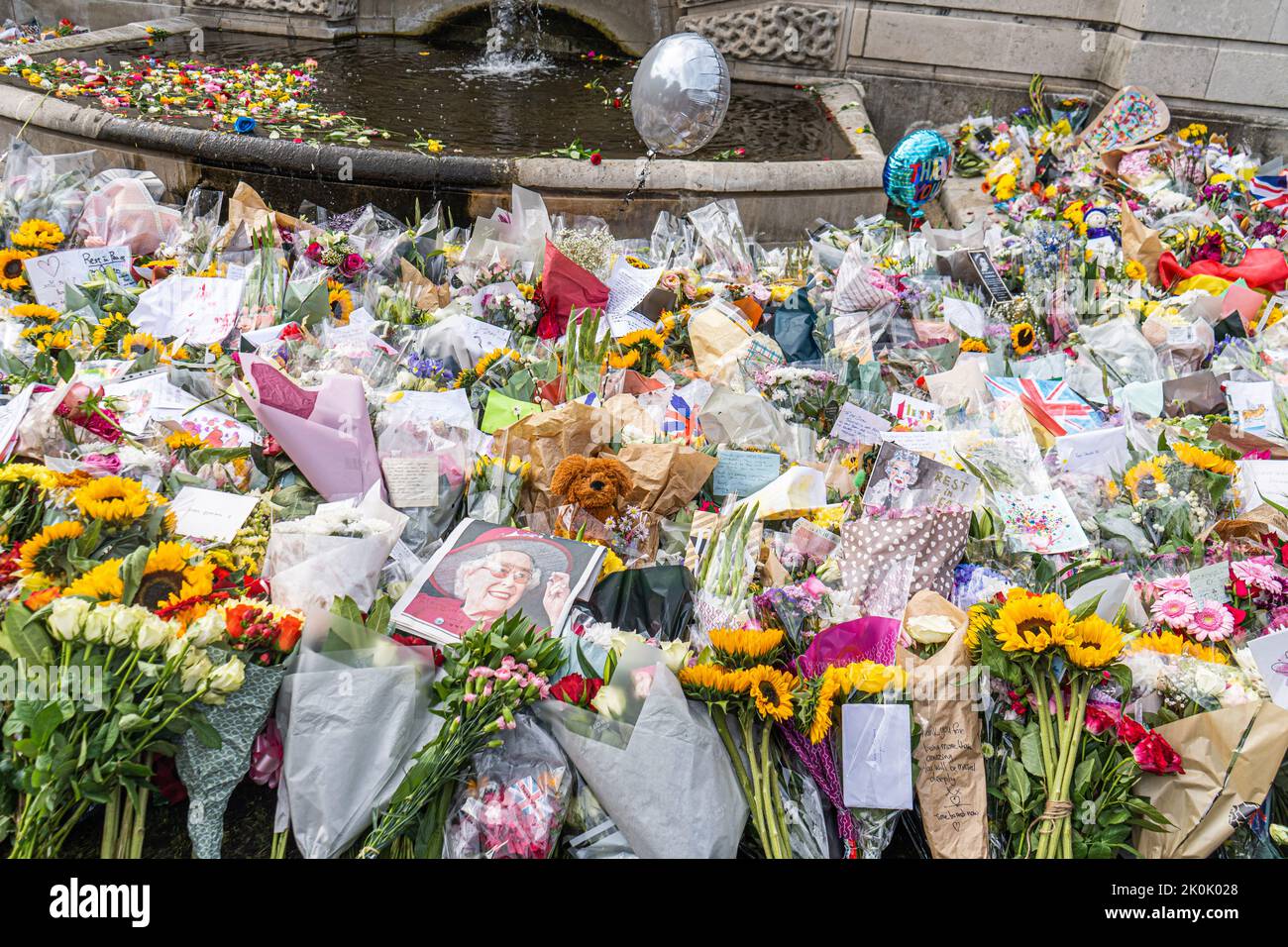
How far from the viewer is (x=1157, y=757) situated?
1.74 metres

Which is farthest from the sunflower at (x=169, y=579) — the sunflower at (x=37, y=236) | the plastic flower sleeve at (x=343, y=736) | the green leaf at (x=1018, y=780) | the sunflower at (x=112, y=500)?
the sunflower at (x=37, y=236)

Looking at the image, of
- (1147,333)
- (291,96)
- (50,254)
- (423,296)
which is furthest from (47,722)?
(291,96)

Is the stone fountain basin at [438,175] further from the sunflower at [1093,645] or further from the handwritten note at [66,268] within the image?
the sunflower at [1093,645]

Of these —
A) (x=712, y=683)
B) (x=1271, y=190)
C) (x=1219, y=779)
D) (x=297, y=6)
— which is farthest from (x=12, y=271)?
(x=1271, y=190)

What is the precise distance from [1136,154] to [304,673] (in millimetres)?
6469

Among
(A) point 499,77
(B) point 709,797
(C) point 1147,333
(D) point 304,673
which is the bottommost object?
(B) point 709,797

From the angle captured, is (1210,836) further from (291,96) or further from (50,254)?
(291,96)

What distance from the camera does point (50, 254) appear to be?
Answer: 3.64 m

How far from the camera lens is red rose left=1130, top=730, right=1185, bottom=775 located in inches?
68.2

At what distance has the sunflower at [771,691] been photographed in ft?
5.68

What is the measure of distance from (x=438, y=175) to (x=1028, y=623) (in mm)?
3733

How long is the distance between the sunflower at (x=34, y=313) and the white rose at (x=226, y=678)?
2402 millimetres

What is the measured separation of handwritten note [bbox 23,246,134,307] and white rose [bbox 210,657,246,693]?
2.68 meters

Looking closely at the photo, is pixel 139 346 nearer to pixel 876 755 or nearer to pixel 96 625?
pixel 96 625
